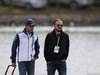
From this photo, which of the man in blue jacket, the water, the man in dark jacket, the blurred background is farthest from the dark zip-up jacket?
the blurred background

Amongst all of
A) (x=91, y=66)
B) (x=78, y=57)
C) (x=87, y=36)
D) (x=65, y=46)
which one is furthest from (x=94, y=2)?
(x=65, y=46)

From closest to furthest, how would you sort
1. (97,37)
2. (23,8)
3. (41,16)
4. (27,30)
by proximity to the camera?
(27,30) → (97,37) → (41,16) → (23,8)

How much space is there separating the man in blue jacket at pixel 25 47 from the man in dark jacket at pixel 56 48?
344 millimetres

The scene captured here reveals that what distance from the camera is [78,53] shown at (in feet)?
49.9

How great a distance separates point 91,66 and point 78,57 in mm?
2100

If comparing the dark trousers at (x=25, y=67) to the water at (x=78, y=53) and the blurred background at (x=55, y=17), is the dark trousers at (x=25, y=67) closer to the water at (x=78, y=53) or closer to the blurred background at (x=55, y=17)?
the water at (x=78, y=53)

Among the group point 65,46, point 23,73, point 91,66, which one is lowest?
point 91,66

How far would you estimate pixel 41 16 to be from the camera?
92.6 feet

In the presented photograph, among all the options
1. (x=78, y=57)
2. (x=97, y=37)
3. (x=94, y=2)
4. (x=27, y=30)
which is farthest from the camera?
(x=94, y=2)

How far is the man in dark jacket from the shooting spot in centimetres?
711

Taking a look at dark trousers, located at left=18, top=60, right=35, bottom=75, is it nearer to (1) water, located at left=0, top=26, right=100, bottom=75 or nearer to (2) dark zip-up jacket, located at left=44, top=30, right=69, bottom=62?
(2) dark zip-up jacket, located at left=44, top=30, right=69, bottom=62

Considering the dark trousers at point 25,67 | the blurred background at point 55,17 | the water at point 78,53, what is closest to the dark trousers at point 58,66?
the dark trousers at point 25,67

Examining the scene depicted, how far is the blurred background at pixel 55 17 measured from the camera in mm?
18531

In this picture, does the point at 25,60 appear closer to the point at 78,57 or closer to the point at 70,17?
the point at 78,57
